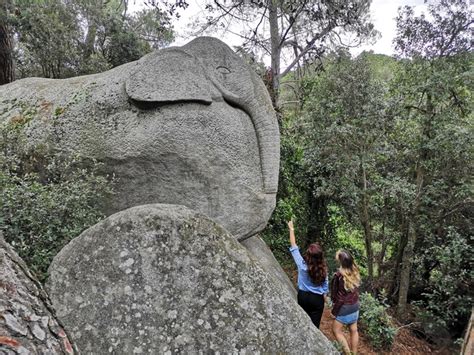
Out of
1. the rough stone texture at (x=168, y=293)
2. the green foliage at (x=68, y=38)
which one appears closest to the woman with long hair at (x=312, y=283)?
the rough stone texture at (x=168, y=293)

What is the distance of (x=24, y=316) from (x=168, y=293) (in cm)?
167

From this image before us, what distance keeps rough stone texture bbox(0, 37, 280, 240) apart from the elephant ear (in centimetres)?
1

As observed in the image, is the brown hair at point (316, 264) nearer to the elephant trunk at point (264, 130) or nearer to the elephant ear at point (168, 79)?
the elephant trunk at point (264, 130)

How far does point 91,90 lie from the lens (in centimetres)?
541

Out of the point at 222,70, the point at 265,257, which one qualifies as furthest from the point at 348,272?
the point at 222,70

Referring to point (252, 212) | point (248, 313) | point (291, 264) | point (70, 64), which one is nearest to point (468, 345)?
point (252, 212)

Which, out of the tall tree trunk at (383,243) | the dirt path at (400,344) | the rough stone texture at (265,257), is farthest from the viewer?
the tall tree trunk at (383,243)

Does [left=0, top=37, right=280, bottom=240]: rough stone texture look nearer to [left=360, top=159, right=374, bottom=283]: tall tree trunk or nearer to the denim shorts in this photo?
the denim shorts

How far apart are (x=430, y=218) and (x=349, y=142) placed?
1.92 metres

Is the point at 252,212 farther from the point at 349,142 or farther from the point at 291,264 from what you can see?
the point at 291,264

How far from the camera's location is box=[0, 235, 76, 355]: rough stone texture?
1089 millimetres

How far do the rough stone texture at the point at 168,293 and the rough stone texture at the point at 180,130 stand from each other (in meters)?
2.03

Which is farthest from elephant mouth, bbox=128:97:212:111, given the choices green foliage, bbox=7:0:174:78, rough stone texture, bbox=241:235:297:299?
green foliage, bbox=7:0:174:78

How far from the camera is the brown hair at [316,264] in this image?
4629 mm
